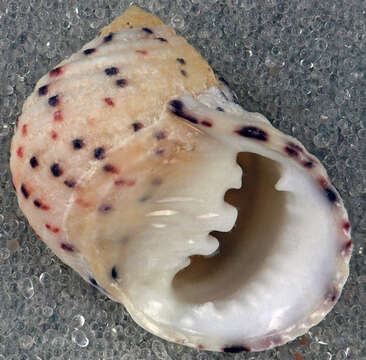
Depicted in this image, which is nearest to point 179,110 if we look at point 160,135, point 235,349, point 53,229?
point 160,135

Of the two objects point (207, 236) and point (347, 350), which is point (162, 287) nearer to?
point (207, 236)

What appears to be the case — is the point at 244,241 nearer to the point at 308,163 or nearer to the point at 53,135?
the point at 308,163

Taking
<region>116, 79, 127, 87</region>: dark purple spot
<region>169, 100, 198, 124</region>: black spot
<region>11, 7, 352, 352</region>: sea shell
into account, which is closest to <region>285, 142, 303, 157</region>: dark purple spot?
<region>11, 7, 352, 352</region>: sea shell

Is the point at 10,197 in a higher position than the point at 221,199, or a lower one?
lower

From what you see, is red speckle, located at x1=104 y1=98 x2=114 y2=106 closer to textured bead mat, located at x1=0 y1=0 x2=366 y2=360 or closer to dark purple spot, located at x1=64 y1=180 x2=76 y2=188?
dark purple spot, located at x1=64 y1=180 x2=76 y2=188

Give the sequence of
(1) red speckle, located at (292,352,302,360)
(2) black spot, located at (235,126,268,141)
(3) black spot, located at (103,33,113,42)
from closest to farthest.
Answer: (2) black spot, located at (235,126,268,141)
(3) black spot, located at (103,33,113,42)
(1) red speckle, located at (292,352,302,360)

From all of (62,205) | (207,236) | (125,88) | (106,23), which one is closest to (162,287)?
(207,236)
